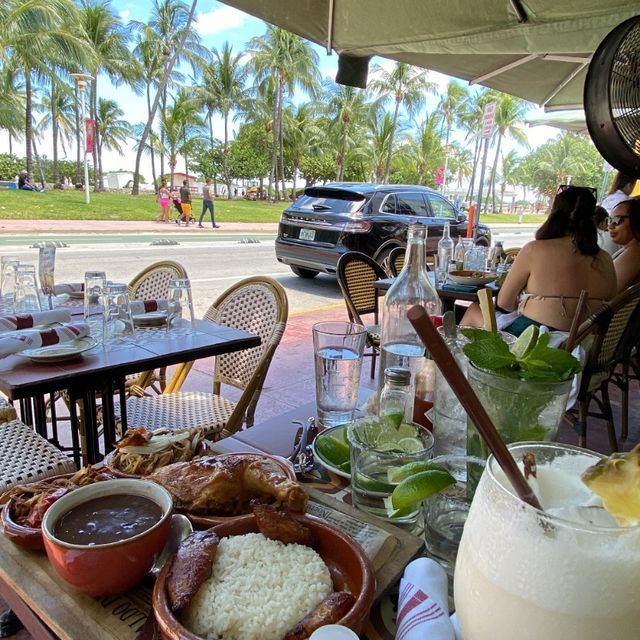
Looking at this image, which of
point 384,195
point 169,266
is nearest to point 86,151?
point 384,195

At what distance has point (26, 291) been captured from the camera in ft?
7.96

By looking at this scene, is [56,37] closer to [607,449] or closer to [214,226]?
[214,226]

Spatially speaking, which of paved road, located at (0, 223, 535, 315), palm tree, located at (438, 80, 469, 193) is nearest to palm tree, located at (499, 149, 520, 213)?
palm tree, located at (438, 80, 469, 193)

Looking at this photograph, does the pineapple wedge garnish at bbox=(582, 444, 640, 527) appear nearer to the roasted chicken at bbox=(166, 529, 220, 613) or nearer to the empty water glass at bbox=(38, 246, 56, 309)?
the roasted chicken at bbox=(166, 529, 220, 613)

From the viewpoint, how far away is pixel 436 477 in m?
0.81

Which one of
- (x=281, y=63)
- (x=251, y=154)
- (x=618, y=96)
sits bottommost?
(x=618, y=96)

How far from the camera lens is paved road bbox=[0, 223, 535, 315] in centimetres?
783

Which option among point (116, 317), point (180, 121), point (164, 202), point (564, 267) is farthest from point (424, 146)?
point (116, 317)

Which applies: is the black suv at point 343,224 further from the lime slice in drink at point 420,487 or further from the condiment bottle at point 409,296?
the lime slice in drink at point 420,487

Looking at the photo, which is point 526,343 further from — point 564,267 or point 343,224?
point 343,224

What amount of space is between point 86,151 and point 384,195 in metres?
16.3

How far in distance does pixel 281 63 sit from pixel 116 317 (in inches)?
1301

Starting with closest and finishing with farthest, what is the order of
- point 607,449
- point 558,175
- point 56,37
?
1. point 607,449
2. point 56,37
3. point 558,175

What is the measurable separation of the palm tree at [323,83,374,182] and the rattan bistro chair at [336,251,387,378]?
3124cm
